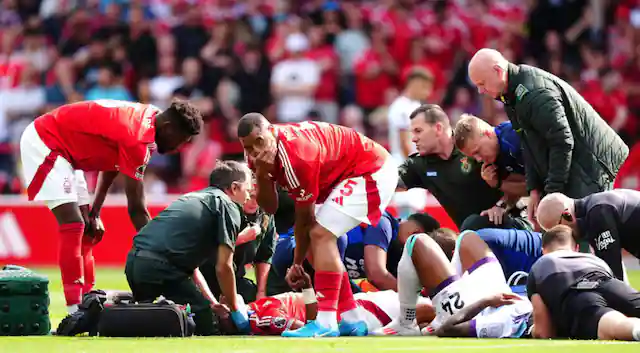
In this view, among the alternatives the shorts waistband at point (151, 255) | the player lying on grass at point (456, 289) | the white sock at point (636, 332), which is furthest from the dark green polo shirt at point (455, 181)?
the white sock at point (636, 332)

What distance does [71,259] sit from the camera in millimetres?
9805

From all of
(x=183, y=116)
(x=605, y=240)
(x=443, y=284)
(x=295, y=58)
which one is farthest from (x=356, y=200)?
(x=295, y=58)

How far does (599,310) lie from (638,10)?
1388 centimetres

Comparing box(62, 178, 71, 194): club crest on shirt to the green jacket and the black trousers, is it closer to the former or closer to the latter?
the black trousers

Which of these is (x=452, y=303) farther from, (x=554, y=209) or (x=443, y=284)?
(x=554, y=209)

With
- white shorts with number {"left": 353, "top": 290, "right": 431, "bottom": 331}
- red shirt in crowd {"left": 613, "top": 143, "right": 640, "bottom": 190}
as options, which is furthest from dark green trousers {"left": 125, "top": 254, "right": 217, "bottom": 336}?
red shirt in crowd {"left": 613, "top": 143, "right": 640, "bottom": 190}

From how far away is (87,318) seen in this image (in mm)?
8867

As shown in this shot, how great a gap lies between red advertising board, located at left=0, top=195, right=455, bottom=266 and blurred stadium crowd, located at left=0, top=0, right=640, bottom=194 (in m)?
1.18

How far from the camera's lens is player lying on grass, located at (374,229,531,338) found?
862 centimetres

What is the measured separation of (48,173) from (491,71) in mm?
3682

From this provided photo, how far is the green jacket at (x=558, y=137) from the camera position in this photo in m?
9.92

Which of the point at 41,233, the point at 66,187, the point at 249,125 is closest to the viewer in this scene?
the point at 249,125

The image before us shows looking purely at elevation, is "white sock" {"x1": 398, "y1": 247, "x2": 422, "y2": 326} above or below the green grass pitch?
above

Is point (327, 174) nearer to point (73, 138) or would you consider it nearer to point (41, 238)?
point (73, 138)
